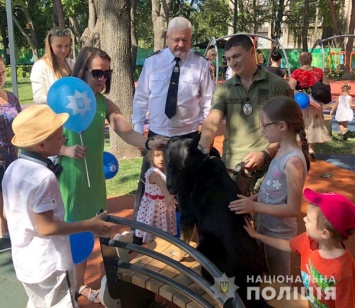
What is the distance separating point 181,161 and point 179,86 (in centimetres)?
163

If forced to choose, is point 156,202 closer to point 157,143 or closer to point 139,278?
point 157,143

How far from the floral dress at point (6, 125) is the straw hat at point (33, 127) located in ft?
7.56

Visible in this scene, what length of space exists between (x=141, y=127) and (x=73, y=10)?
27541 mm

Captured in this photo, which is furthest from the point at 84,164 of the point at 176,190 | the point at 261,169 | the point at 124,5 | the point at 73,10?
the point at 73,10

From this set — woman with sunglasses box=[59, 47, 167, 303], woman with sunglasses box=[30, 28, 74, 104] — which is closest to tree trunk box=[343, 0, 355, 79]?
woman with sunglasses box=[30, 28, 74, 104]

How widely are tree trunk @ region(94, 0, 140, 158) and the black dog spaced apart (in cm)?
539

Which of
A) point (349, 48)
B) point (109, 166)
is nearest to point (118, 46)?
point (109, 166)

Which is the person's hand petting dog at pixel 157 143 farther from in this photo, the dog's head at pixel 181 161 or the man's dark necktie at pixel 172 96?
the man's dark necktie at pixel 172 96

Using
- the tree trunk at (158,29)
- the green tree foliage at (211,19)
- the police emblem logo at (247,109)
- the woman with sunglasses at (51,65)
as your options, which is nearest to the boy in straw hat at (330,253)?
the police emblem logo at (247,109)

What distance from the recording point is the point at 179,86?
408 cm

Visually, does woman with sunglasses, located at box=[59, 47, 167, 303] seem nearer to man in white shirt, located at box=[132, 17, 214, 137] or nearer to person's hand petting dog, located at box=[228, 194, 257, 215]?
man in white shirt, located at box=[132, 17, 214, 137]

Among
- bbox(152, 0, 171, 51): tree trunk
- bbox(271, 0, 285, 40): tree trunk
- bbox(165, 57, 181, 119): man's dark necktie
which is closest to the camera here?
bbox(165, 57, 181, 119): man's dark necktie

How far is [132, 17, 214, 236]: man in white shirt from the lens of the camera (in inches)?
160

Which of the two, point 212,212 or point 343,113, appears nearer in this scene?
point 212,212
